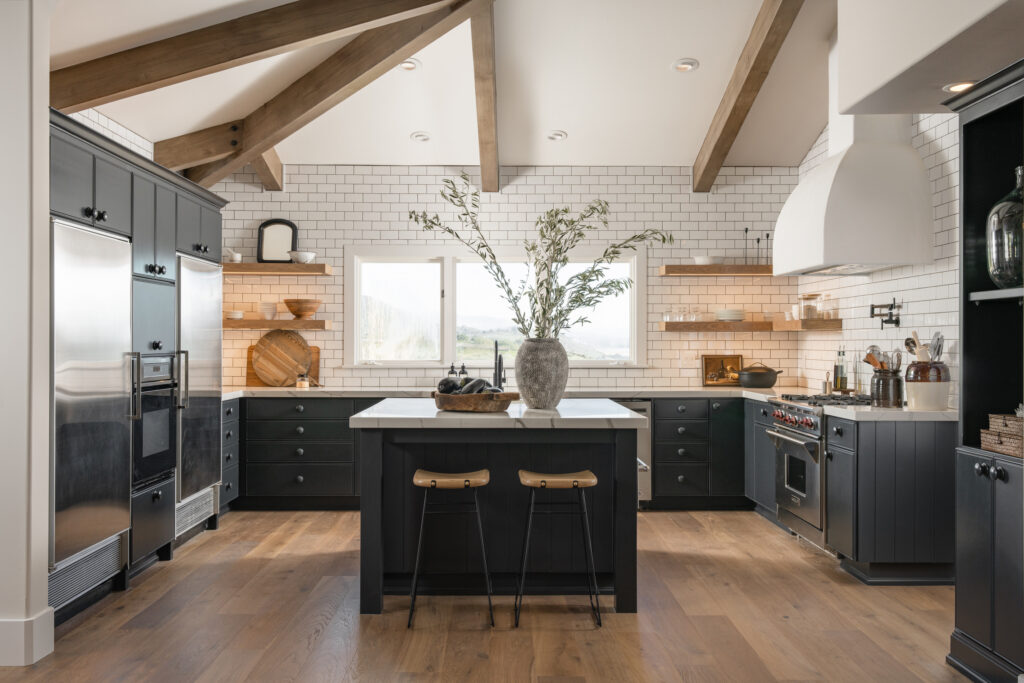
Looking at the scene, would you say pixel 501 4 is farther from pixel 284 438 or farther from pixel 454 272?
pixel 284 438

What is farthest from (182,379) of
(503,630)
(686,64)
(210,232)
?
(686,64)

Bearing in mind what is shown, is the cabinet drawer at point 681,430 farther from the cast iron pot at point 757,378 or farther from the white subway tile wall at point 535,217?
the white subway tile wall at point 535,217

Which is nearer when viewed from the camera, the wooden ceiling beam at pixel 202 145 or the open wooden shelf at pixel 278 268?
the wooden ceiling beam at pixel 202 145

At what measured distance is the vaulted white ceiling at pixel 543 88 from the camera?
453cm

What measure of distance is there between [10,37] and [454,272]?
3.82 m

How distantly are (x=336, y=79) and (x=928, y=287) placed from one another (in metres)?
3.94

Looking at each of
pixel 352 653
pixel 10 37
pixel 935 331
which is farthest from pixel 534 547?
pixel 10 37

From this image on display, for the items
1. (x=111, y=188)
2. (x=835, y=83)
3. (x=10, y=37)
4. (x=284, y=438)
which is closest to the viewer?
(x=10, y=37)

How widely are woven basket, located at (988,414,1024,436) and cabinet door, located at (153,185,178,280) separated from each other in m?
4.07

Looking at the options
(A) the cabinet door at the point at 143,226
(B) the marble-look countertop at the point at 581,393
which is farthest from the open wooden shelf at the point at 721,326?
(A) the cabinet door at the point at 143,226

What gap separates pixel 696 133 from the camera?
5.98 m

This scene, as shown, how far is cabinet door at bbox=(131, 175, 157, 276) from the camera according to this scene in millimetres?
3887

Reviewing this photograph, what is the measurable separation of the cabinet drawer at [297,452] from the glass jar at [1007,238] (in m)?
4.35

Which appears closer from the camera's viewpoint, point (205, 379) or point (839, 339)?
point (205, 379)
